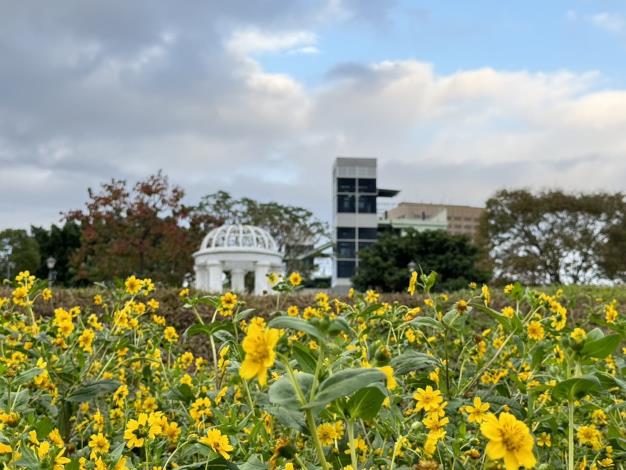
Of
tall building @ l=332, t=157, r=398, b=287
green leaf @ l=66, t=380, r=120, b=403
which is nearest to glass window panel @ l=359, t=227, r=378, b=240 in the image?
tall building @ l=332, t=157, r=398, b=287

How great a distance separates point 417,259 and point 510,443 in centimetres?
1938

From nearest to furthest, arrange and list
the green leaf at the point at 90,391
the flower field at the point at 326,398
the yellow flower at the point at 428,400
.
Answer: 1. the flower field at the point at 326,398
2. the yellow flower at the point at 428,400
3. the green leaf at the point at 90,391

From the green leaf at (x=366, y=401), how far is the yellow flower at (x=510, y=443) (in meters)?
0.20

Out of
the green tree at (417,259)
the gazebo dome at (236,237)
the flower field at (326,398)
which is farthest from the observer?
the green tree at (417,259)

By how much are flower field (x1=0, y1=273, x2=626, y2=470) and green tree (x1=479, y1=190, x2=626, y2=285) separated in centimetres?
2290

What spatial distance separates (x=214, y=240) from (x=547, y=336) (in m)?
13.0

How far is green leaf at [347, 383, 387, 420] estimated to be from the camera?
0.99 m

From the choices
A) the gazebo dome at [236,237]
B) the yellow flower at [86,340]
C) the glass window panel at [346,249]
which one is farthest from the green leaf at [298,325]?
the glass window panel at [346,249]

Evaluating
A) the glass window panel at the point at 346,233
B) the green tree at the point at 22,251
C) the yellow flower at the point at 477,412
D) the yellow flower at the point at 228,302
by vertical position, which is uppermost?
the glass window panel at the point at 346,233

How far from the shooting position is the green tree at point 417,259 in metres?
19.0

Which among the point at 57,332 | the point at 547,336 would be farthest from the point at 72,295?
the point at 547,336

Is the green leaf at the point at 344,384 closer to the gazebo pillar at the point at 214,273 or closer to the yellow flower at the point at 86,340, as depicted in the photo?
the yellow flower at the point at 86,340

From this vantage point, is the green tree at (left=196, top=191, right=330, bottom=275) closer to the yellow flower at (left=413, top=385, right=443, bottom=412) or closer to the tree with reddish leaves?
the tree with reddish leaves

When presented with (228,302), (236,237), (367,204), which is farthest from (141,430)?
(367,204)
